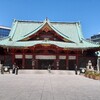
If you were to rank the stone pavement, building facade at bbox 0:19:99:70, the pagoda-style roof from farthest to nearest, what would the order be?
the pagoda-style roof → building facade at bbox 0:19:99:70 → the stone pavement

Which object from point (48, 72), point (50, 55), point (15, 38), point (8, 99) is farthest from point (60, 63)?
point (8, 99)

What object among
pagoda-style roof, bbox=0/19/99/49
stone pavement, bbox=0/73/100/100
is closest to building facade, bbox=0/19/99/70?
pagoda-style roof, bbox=0/19/99/49

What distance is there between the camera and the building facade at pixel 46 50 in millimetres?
45406

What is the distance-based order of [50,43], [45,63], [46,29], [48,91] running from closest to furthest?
[48,91] → [50,43] → [46,29] → [45,63]

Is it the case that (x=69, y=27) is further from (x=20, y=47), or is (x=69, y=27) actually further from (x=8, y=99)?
(x=8, y=99)

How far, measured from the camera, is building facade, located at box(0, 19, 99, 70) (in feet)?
149

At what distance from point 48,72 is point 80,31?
16.2m

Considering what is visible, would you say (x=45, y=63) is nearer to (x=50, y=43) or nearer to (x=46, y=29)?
(x=50, y=43)

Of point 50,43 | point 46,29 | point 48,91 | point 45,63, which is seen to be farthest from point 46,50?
point 48,91

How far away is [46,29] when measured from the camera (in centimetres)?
4812

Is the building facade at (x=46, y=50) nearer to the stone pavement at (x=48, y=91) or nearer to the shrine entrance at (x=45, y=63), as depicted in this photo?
the shrine entrance at (x=45, y=63)

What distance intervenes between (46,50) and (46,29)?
13.5ft

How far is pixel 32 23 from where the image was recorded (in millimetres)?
56875

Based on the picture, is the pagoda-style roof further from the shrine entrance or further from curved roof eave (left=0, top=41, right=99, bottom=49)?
the shrine entrance
